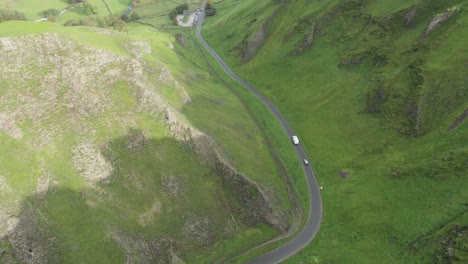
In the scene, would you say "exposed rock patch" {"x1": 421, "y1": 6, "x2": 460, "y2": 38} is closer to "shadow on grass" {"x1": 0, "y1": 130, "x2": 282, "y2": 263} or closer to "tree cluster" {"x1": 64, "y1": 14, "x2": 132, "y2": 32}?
"shadow on grass" {"x1": 0, "y1": 130, "x2": 282, "y2": 263}

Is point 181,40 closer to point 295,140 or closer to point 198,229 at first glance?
point 295,140

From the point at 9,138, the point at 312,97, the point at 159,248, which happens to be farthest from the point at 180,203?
the point at 312,97

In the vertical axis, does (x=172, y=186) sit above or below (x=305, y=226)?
above

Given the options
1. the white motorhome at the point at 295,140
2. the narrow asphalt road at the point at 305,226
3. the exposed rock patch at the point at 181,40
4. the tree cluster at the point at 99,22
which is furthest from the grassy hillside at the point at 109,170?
the tree cluster at the point at 99,22

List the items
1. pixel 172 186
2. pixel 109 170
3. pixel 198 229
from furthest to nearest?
pixel 172 186
pixel 109 170
pixel 198 229

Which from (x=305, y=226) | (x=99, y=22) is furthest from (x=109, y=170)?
(x=99, y=22)

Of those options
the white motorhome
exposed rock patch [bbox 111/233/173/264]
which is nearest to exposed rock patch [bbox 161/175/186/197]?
exposed rock patch [bbox 111/233/173/264]

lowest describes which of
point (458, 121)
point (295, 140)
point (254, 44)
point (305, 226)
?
point (305, 226)
